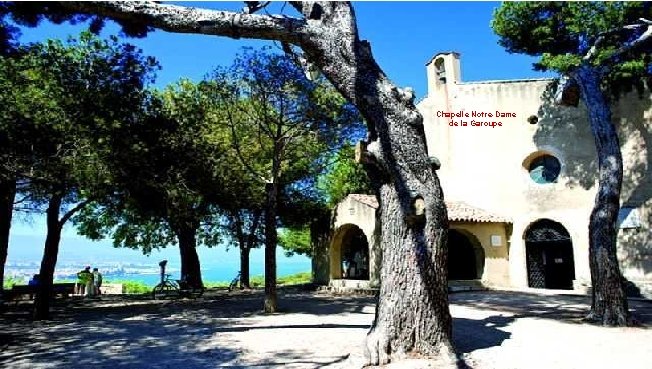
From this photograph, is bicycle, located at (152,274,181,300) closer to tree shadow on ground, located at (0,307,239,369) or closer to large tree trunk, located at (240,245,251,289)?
large tree trunk, located at (240,245,251,289)

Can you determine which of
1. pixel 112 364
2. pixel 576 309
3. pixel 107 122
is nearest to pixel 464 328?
pixel 576 309

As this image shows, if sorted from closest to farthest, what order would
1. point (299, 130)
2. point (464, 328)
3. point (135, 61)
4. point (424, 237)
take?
point (424, 237) → point (464, 328) → point (135, 61) → point (299, 130)

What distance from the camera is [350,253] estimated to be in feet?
80.0

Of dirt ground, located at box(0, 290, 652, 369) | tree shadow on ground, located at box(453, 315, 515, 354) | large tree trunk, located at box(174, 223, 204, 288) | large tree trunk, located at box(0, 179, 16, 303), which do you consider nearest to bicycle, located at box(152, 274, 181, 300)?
large tree trunk, located at box(174, 223, 204, 288)

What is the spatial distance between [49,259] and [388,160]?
33.0 feet

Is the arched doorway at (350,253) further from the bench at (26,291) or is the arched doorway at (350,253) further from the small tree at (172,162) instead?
the bench at (26,291)

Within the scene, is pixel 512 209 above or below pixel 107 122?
below

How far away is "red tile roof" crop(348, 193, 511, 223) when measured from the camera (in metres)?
18.9

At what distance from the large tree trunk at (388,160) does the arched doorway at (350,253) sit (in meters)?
14.0

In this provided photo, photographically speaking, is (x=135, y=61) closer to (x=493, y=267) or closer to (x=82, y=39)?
(x=82, y=39)

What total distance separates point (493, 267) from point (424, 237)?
14.0m

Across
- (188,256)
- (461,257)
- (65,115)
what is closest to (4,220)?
(65,115)

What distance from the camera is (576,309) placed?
12.5 meters

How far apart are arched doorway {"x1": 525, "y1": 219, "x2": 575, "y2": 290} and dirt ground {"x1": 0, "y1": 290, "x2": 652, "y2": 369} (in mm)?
5167
